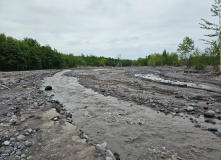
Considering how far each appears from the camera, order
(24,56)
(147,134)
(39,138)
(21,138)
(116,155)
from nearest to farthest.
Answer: (116,155) → (21,138) → (39,138) → (147,134) → (24,56)

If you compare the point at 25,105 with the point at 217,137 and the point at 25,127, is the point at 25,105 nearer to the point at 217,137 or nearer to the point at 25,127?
the point at 25,127

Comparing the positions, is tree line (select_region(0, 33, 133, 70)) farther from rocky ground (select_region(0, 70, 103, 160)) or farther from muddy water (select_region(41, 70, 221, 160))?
muddy water (select_region(41, 70, 221, 160))

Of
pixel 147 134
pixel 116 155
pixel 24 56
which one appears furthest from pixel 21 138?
pixel 24 56

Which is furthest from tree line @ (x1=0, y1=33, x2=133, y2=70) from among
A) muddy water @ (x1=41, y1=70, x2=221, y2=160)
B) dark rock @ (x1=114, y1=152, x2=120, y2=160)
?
dark rock @ (x1=114, y1=152, x2=120, y2=160)

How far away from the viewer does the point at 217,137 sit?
16.2 ft

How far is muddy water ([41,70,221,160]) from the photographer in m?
4.13

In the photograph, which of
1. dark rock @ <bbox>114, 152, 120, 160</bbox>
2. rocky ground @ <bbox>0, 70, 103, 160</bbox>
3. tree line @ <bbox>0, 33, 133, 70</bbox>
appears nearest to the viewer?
rocky ground @ <bbox>0, 70, 103, 160</bbox>

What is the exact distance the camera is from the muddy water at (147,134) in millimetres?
4129

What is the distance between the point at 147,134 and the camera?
5316 mm

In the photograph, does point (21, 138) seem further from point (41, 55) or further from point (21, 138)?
point (41, 55)

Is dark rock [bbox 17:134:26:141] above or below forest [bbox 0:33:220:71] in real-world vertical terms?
below

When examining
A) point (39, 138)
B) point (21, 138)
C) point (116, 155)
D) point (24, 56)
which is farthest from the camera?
point (24, 56)

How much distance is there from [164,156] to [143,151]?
648 millimetres

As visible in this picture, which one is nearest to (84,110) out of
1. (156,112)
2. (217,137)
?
(156,112)
